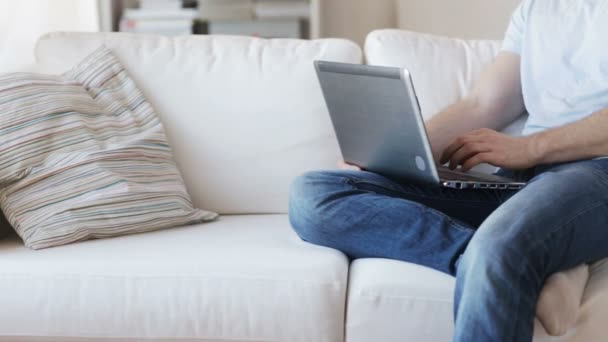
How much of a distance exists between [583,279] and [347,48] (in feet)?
2.92

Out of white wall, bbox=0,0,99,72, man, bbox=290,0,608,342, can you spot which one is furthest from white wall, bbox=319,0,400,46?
man, bbox=290,0,608,342

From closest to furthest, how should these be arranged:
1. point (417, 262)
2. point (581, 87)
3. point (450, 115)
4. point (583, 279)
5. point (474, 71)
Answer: point (583, 279), point (417, 262), point (581, 87), point (450, 115), point (474, 71)

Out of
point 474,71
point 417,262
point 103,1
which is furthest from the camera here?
point 103,1

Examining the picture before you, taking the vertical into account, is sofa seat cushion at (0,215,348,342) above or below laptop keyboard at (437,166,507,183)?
below

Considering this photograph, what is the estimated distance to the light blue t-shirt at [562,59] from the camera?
174 cm

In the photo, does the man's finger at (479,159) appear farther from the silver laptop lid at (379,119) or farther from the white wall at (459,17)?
the white wall at (459,17)

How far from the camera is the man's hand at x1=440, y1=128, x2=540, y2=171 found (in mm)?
1688

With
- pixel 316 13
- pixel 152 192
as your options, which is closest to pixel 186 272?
pixel 152 192

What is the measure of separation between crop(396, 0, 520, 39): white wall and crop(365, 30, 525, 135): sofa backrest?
39.0 inches

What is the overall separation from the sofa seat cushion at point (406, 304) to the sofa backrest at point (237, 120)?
1.91 ft

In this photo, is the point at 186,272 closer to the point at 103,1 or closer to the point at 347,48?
the point at 347,48

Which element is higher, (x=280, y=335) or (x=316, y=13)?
(x=316, y=13)

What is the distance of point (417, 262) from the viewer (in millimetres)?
1549

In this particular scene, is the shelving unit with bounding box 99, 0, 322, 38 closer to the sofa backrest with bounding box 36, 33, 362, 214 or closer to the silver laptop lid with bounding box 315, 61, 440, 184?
the sofa backrest with bounding box 36, 33, 362, 214
